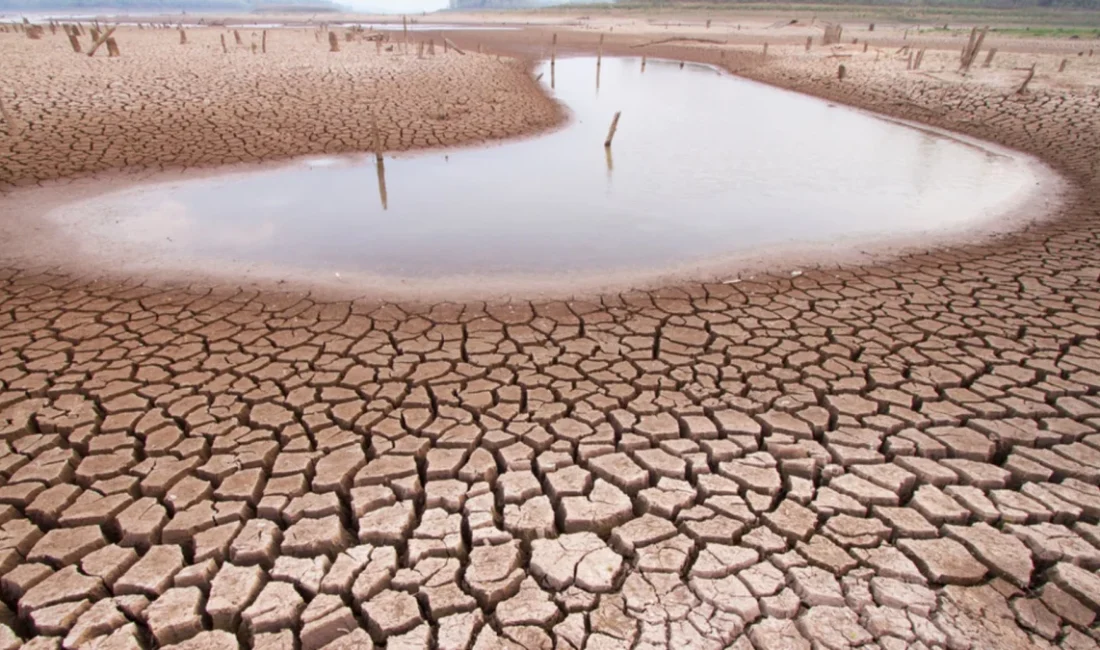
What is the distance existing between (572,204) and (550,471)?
17.3 feet

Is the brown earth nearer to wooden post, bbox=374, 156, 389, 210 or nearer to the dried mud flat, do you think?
wooden post, bbox=374, 156, 389, 210

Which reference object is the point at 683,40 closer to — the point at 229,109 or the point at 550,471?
the point at 229,109

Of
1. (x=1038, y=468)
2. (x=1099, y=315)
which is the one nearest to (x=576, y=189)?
(x=1099, y=315)

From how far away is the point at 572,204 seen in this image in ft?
25.4

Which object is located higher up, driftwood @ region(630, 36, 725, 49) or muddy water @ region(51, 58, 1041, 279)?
driftwood @ region(630, 36, 725, 49)

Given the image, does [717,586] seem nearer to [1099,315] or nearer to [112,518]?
[112,518]

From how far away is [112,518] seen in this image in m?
2.69

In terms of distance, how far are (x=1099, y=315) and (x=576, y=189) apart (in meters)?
5.63

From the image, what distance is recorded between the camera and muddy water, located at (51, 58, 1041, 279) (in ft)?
20.0

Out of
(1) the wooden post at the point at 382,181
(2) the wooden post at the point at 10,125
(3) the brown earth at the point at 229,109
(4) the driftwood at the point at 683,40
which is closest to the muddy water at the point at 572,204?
(1) the wooden post at the point at 382,181

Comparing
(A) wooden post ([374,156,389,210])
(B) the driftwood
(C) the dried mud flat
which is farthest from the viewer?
(B) the driftwood

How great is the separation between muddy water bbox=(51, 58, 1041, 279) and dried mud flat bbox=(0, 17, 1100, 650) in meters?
1.24

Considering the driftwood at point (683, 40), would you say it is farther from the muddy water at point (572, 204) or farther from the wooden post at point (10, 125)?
the wooden post at point (10, 125)

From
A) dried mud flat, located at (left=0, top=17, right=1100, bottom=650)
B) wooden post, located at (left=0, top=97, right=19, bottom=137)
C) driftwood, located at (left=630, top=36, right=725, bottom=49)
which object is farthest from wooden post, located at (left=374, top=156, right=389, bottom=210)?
driftwood, located at (left=630, top=36, right=725, bottom=49)
